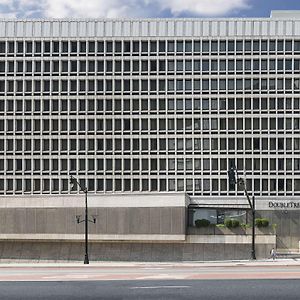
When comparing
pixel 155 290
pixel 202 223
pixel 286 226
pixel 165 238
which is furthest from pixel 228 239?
pixel 155 290

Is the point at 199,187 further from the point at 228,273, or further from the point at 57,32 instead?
the point at 228,273

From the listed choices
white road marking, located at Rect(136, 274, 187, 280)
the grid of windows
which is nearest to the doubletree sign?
the grid of windows

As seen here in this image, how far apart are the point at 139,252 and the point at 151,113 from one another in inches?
631

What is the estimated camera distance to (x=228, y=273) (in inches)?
1603

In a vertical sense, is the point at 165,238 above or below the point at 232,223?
below

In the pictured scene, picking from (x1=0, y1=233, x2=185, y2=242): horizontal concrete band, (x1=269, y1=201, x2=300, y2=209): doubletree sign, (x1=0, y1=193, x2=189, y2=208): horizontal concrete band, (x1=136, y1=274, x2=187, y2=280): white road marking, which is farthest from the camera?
(x1=269, y1=201, x2=300, y2=209): doubletree sign

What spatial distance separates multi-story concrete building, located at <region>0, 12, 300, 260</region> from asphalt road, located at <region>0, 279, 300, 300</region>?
137 ft

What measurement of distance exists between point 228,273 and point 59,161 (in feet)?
134

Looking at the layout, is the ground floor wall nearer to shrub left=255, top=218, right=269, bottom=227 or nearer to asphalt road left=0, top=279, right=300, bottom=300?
shrub left=255, top=218, right=269, bottom=227

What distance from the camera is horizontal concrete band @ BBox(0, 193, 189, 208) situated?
6900 cm

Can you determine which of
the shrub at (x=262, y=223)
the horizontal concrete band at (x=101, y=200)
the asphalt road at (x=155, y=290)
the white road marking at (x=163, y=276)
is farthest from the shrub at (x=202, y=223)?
the asphalt road at (x=155, y=290)

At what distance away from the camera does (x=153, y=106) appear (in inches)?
3068

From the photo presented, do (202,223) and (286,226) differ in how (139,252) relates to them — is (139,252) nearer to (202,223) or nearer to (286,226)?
(202,223)

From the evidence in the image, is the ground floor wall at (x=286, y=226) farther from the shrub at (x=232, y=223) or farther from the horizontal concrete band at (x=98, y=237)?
the horizontal concrete band at (x=98, y=237)
